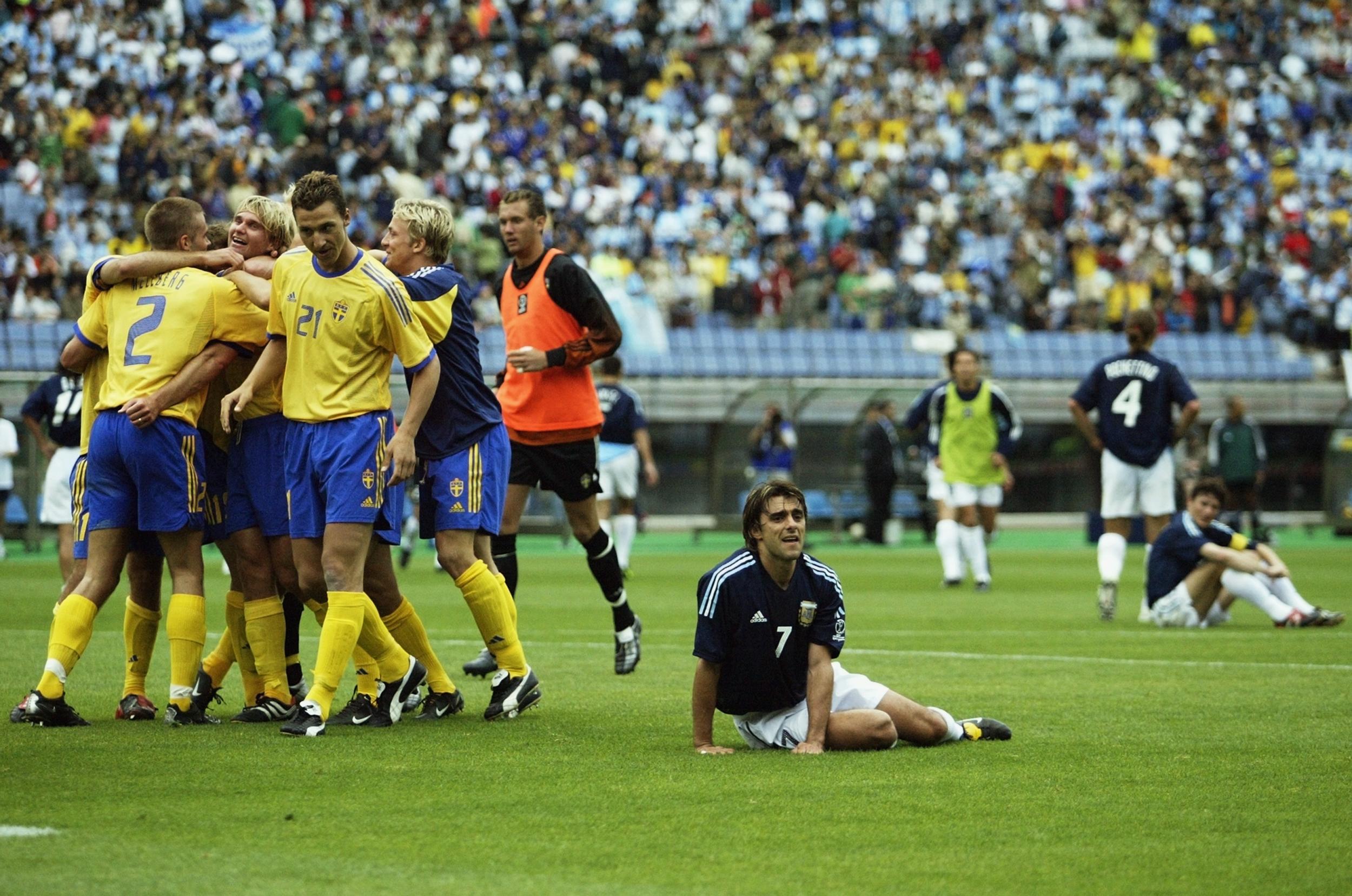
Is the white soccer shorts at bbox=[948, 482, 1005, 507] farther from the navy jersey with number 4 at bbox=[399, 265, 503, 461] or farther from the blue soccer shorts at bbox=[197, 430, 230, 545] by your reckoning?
the blue soccer shorts at bbox=[197, 430, 230, 545]

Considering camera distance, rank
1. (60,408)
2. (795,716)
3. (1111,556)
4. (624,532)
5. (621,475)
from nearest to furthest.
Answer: (795,716)
(60,408)
(1111,556)
(624,532)
(621,475)

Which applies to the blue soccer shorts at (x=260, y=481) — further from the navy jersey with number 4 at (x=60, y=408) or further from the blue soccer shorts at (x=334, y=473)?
the navy jersey with number 4 at (x=60, y=408)

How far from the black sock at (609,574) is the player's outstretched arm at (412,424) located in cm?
230

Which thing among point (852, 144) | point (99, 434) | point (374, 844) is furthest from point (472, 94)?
point (374, 844)

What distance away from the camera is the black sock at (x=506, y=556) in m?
9.09

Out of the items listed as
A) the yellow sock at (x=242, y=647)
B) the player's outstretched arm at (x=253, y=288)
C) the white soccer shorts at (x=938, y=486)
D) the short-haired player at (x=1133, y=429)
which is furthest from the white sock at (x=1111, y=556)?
the player's outstretched arm at (x=253, y=288)

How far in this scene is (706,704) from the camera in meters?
6.39

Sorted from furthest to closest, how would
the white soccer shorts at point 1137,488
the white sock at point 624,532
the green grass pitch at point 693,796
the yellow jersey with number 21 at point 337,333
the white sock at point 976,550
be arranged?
the white sock at point 624,532 → the white sock at point 976,550 → the white soccer shorts at point 1137,488 → the yellow jersey with number 21 at point 337,333 → the green grass pitch at point 693,796

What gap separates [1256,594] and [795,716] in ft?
22.7

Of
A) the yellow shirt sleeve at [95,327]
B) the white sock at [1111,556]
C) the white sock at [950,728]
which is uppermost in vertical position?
the yellow shirt sleeve at [95,327]

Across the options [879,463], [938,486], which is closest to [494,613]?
[938,486]

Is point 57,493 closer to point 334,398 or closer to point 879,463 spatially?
point 334,398

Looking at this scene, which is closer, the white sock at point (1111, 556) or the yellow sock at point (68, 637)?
the yellow sock at point (68, 637)

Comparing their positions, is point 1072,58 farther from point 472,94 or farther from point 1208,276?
point 472,94
